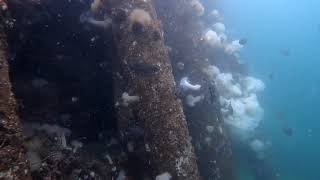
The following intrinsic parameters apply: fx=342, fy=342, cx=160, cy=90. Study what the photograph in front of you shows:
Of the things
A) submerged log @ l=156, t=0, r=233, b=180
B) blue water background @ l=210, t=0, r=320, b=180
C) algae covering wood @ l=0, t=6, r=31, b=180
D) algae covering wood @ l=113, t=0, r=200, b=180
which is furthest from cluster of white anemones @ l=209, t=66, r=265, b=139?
algae covering wood @ l=0, t=6, r=31, b=180

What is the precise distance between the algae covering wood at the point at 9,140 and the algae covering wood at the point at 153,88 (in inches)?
62.3

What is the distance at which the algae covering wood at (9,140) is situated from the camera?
10.3ft

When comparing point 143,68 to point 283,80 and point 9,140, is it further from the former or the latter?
point 283,80

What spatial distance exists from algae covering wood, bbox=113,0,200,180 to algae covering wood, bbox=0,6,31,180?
1581 millimetres

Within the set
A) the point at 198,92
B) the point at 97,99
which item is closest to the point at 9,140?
the point at 97,99

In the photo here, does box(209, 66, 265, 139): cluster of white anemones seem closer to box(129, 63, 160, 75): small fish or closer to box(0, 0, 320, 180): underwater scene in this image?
box(0, 0, 320, 180): underwater scene

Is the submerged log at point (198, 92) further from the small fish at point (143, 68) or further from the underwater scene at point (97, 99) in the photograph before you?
the small fish at point (143, 68)

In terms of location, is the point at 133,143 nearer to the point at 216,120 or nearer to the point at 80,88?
the point at 80,88

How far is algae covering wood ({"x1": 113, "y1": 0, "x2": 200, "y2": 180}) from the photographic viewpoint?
438 cm

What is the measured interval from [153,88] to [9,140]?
1.95 metres

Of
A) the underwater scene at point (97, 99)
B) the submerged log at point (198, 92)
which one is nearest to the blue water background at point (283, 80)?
the submerged log at point (198, 92)

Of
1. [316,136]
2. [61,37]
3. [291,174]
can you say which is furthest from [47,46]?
[316,136]

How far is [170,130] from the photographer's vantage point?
14.6ft

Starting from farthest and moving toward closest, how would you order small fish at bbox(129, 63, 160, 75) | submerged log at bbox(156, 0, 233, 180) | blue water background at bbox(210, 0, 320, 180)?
blue water background at bbox(210, 0, 320, 180), submerged log at bbox(156, 0, 233, 180), small fish at bbox(129, 63, 160, 75)
